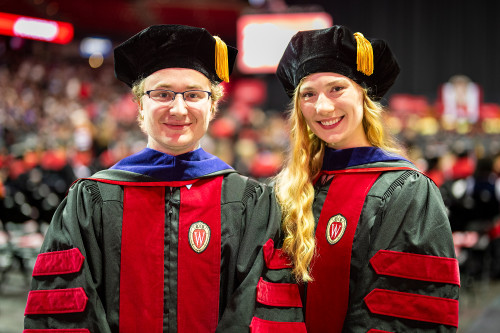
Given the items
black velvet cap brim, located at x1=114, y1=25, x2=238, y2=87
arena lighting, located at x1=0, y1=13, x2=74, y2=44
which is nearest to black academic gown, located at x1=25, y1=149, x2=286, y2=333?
black velvet cap brim, located at x1=114, y1=25, x2=238, y2=87

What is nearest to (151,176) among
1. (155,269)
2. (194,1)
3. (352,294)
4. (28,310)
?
(155,269)

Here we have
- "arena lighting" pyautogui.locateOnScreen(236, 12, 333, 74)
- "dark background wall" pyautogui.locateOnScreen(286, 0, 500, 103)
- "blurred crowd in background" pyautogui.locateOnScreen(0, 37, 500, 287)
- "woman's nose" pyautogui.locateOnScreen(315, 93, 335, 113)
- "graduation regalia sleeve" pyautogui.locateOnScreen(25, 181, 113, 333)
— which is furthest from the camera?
"dark background wall" pyautogui.locateOnScreen(286, 0, 500, 103)

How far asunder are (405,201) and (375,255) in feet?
0.76

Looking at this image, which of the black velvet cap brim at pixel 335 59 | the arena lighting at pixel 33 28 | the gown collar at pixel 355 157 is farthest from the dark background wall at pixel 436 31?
the gown collar at pixel 355 157

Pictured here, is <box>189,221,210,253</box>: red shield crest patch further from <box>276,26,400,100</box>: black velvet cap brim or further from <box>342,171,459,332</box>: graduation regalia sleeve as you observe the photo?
<box>276,26,400,100</box>: black velvet cap brim

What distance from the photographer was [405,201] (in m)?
1.94

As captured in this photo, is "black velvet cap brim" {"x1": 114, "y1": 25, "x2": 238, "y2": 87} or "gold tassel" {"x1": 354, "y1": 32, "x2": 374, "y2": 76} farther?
"gold tassel" {"x1": 354, "y1": 32, "x2": 374, "y2": 76}

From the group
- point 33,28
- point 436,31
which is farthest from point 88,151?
point 436,31

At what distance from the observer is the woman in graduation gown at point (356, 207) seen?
1.86 m

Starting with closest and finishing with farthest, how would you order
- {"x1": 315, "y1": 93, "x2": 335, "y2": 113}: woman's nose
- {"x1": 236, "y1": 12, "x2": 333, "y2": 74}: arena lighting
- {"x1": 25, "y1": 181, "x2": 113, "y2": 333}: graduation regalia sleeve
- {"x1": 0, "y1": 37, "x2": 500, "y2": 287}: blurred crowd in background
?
{"x1": 25, "y1": 181, "x2": 113, "y2": 333}: graduation regalia sleeve → {"x1": 315, "y1": 93, "x2": 335, "y2": 113}: woman's nose → {"x1": 0, "y1": 37, "x2": 500, "y2": 287}: blurred crowd in background → {"x1": 236, "y1": 12, "x2": 333, "y2": 74}: arena lighting

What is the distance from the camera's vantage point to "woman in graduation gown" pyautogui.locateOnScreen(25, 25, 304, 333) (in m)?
1.85

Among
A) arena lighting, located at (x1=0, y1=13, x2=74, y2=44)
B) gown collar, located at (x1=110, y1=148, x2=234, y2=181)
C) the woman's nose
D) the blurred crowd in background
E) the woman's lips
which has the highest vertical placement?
arena lighting, located at (x1=0, y1=13, x2=74, y2=44)

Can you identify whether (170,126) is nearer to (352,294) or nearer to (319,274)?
(319,274)

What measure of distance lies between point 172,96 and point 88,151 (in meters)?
7.37
